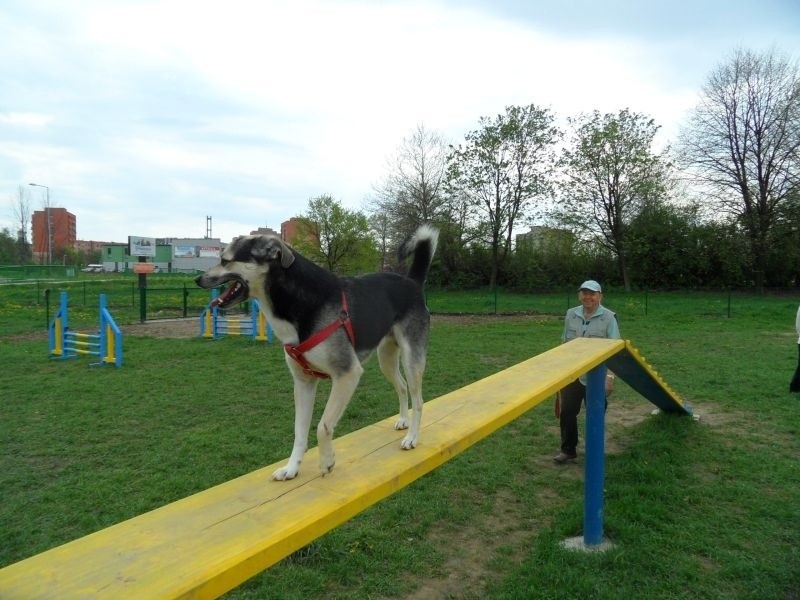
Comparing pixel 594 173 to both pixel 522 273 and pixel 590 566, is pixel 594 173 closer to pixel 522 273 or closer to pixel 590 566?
pixel 522 273

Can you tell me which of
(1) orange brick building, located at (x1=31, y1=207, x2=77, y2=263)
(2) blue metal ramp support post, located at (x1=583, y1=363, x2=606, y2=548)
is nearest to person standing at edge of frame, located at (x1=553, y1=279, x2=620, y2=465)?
(2) blue metal ramp support post, located at (x1=583, y1=363, x2=606, y2=548)

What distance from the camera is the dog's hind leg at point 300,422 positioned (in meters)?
2.95

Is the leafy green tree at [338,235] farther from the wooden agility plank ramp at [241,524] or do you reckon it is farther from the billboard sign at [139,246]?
the wooden agility plank ramp at [241,524]

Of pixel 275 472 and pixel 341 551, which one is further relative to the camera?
pixel 341 551

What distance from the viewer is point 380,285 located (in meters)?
3.48

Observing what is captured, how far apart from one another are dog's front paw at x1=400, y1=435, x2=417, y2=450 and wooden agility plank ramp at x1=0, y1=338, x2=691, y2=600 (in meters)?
0.04

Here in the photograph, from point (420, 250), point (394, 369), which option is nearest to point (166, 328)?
point (394, 369)

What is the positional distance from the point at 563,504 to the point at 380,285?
3.21 meters

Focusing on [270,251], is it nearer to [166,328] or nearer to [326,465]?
[326,465]

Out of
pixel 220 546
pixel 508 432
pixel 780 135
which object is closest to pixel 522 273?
pixel 780 135

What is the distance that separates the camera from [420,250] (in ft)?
12.8

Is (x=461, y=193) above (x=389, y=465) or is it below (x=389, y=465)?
above

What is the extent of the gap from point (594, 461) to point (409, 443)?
205 centimetres

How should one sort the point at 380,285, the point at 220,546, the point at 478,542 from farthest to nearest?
the point at 478,542, the point at 380,285, the point at 220,546
